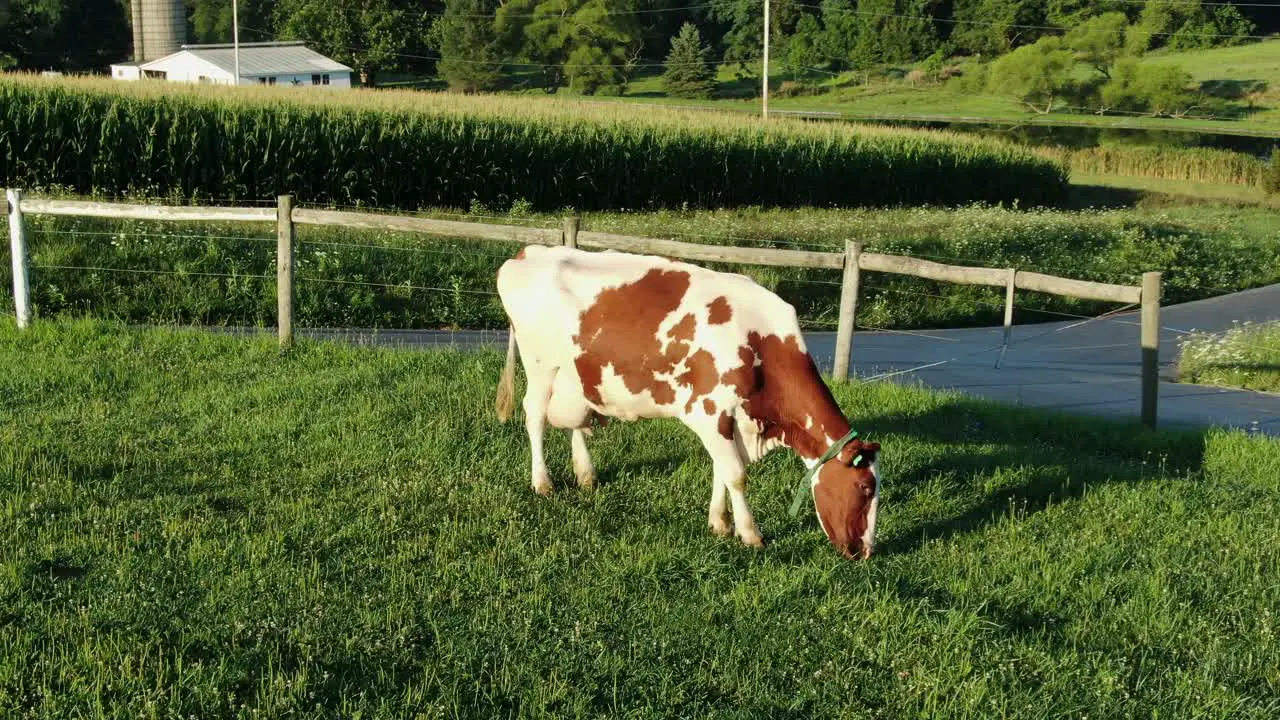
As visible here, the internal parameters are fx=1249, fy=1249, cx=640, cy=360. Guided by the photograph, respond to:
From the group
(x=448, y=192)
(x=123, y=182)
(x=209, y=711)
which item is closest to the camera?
(x=209, y=711)

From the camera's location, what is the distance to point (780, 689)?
5.14 metres

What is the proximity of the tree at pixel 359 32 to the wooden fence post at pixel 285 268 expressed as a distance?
70.0m

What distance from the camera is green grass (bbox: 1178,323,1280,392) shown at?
43.7ft

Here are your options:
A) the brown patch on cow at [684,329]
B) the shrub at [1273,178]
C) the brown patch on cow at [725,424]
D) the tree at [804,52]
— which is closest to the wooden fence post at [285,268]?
the brown patch on cow at [684,329]

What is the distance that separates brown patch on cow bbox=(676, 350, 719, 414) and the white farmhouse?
62.0 m

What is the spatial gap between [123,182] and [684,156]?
1271cm

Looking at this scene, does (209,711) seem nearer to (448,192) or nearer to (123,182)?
(123,182)

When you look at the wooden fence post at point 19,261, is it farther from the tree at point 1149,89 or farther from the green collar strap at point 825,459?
the tree at point 1149,89

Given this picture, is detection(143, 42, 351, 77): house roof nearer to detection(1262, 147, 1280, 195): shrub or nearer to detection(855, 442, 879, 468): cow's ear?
detection(1262, 147, 1280, 195): shrub

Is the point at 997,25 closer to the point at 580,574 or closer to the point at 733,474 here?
the point at 733,474

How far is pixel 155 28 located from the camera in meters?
75.5

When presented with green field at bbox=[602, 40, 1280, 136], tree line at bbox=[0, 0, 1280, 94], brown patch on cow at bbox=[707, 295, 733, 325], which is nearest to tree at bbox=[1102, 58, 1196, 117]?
green field at bbox=[602, 40, 1280, 136]

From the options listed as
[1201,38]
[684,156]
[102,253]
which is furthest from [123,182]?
[1201,38]

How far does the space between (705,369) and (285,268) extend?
6.47 metres
